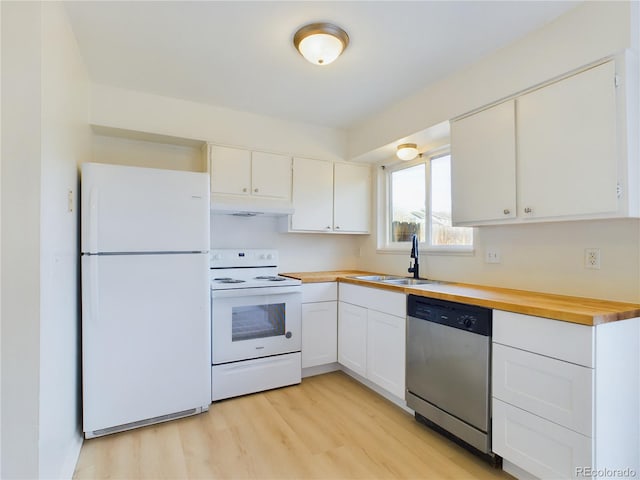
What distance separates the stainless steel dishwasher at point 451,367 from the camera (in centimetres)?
172

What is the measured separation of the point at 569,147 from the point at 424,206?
4.59ft

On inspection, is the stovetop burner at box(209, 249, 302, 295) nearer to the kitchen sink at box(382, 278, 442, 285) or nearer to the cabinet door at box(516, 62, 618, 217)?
the kitchen sink at box(382, 278, 442, 285)

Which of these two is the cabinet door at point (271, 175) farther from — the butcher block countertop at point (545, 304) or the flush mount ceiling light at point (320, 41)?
the butcher block countertop at point (545, 304)

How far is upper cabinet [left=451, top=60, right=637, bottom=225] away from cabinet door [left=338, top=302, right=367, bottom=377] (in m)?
1.07

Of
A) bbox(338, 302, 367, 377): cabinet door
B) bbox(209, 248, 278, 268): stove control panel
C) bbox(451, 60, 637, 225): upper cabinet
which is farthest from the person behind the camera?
bbox(209, 248, 278, 268): stove control panel

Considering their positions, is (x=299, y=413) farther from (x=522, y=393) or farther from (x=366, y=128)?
(x=366, y=128)

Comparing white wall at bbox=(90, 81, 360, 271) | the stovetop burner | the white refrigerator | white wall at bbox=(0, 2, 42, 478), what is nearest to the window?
white wall at bbox=(90, 81, 360, 271)

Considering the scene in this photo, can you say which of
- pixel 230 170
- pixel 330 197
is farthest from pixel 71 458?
pixel 330 197

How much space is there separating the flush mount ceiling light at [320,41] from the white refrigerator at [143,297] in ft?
3.53

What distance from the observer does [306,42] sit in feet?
6.17

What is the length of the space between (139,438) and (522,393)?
215 centimetres

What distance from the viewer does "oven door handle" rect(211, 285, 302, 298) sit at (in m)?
2.46

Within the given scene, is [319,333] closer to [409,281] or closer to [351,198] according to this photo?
[409,281]

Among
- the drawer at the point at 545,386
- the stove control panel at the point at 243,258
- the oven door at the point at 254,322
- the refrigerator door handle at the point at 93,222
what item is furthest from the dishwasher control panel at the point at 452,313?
the refrigerator door handle at the point at 93,222
